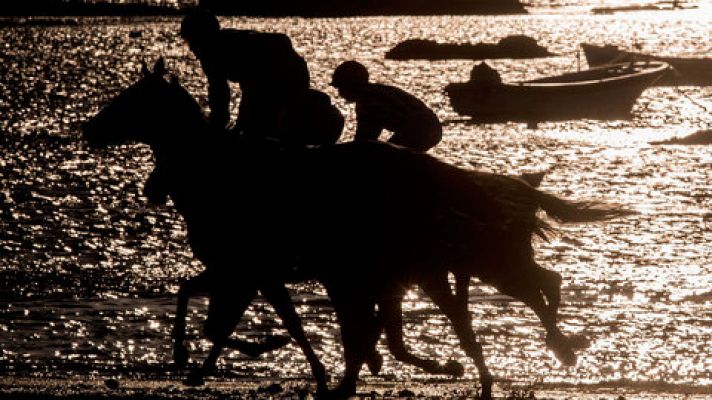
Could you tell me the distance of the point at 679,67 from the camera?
66.4 meters

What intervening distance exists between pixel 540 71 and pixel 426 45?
12.1 meters

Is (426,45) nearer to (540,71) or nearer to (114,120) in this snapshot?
(540,71)

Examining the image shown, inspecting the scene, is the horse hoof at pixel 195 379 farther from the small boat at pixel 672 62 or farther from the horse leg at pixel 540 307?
the small boat at pixel 672 62

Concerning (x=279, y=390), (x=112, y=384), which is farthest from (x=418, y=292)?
(x=112, y=384)

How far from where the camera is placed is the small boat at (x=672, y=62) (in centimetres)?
5972

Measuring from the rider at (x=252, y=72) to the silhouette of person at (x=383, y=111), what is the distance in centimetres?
36

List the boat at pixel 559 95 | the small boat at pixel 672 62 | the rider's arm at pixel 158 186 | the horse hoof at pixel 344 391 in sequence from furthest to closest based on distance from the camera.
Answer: the small boat at pixel 672 62 → the boat at pixel 559 95 → the rider's arm at pixel 158 186 → the horse hoof at pixel 344 391

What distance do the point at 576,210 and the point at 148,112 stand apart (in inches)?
123

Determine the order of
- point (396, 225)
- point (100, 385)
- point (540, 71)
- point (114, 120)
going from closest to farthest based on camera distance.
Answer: point (396, 225), point (114, 120), point (100, 385), point (540, 71)

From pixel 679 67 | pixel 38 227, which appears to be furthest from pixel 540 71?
pixel 38 227

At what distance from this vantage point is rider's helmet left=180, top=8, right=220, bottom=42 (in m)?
11.7

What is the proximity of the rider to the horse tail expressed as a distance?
6.49 ft

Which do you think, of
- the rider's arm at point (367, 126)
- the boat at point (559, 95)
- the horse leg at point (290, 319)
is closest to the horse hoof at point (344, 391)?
the horse leg at point (290, 319)

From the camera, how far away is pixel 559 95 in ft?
171
